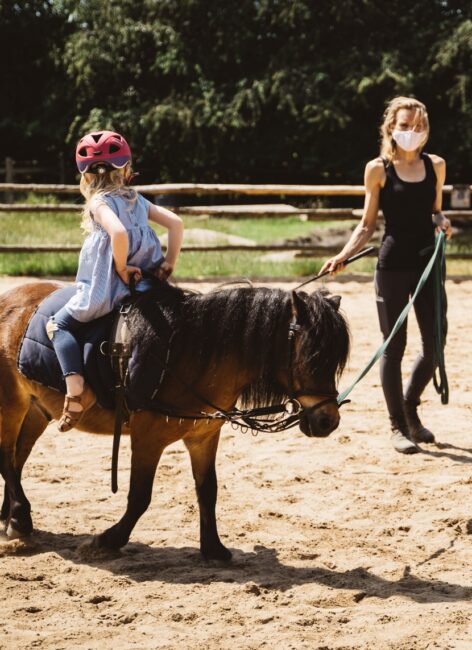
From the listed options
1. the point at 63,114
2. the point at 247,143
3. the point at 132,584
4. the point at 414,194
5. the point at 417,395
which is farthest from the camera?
the point at 63,114

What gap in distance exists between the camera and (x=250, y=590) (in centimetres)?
369

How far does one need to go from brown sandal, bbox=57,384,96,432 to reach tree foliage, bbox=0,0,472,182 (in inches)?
708

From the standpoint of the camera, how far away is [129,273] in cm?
385

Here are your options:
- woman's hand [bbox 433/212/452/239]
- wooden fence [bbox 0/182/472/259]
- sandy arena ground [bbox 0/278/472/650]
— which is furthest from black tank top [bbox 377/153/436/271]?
wooden fence [bbox 0/182/472/259]

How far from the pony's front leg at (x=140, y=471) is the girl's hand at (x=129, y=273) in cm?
63

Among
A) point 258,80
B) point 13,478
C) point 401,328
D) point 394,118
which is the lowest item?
point 13,478

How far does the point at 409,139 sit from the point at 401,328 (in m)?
1.12

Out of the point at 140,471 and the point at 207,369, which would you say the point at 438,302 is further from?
the point at 140,471

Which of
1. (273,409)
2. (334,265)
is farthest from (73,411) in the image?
(334,265)

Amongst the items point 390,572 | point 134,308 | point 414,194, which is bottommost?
point 390,572

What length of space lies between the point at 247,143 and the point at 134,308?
19.9 metres

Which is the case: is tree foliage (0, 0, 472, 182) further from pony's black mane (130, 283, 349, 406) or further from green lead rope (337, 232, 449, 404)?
pony's black mane (130, 283, 349, 406)

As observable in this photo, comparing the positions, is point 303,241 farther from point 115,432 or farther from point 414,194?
point 115,432

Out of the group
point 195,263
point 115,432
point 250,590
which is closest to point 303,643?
point 250,590
